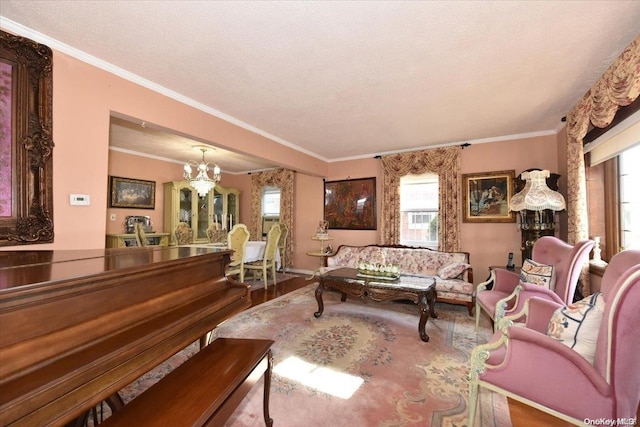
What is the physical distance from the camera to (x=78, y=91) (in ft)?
7.27

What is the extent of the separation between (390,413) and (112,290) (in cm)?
176

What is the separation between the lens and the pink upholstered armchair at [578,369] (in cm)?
115

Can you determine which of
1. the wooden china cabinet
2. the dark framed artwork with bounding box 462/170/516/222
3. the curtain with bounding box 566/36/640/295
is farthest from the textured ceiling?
the wooden china cabinet

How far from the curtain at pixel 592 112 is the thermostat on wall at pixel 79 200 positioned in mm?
4334

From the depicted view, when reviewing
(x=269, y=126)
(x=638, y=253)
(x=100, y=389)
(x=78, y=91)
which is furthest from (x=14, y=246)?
(x=638, y=253)

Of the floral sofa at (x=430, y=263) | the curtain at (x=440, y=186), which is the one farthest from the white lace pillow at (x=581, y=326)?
the curtain at (x=440, y=186)

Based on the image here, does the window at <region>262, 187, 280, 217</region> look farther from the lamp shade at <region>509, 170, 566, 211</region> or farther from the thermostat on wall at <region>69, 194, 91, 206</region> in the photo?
the lamp shade at <region>509, 170, 566, 211</region>

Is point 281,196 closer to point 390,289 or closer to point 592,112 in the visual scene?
point 390,289

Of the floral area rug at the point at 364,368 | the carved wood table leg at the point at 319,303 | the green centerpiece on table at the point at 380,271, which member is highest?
the green centerpiece on table at the point at 380,271

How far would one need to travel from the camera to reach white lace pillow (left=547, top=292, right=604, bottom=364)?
1.33 metres

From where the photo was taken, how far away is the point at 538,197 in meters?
2.95

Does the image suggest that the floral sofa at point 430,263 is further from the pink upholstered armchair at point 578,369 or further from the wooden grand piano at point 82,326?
the wooden grand piano at point 82,326

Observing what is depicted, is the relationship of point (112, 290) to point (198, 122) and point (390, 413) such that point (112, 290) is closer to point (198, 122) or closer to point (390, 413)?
point (390, 413)

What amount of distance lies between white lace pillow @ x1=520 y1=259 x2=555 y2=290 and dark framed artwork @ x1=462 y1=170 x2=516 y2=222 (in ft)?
6.00
